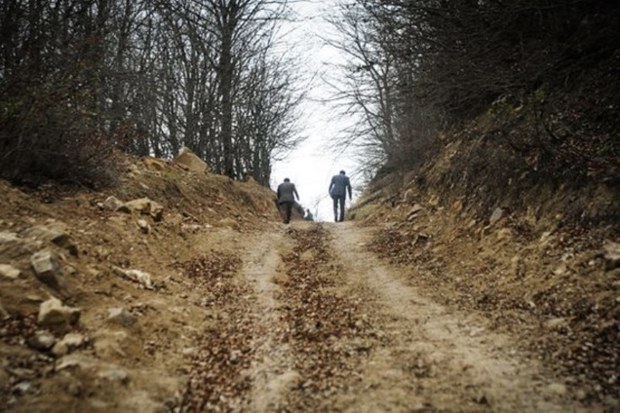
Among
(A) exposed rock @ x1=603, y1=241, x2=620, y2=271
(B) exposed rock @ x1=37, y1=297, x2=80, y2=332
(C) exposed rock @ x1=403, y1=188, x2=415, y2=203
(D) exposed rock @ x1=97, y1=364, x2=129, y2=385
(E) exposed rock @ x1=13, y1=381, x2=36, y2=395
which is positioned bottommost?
(D) exposed rock @ x1=97, y1=364, x2=129, y2=385

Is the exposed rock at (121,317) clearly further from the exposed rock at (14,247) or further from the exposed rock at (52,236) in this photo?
the exposed rock at (52,236)

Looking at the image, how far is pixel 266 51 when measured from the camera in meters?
19.7

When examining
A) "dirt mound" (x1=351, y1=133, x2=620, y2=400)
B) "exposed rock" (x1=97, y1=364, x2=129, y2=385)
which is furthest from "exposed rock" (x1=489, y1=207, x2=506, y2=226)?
"exposed rock" (x1=97, y1=364, x2=129, y2=385)

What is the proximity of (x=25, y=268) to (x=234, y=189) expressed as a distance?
10443mm

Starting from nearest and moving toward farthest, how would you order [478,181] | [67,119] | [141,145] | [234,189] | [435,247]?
[67,119], [435,247], [478,181], [234,189], [141,145]

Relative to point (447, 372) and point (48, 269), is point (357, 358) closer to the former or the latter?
point (447, 372)

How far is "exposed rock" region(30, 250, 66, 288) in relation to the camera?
4.03 m

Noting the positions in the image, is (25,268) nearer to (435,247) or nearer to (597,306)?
(597,306)

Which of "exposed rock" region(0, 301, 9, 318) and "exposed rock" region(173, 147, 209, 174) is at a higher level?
"exposed rock" region(173, 147, 209, 174)

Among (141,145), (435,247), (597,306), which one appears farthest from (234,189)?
(597,306)

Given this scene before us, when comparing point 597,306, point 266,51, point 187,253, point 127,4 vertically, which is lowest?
point 597,306

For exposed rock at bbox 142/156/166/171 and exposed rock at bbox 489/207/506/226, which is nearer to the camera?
exposed rock at bbox 489/207/506/226

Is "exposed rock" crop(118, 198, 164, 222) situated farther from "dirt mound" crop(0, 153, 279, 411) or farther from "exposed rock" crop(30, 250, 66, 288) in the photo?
"exposed rock" crop(30, 250, 66, 288)

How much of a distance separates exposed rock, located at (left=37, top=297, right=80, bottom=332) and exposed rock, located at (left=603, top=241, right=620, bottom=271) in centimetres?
501
